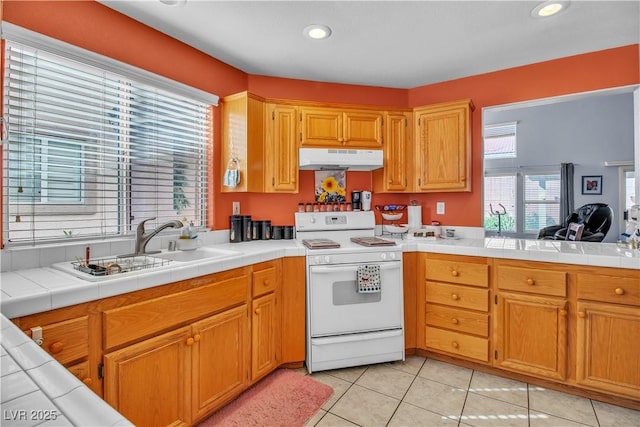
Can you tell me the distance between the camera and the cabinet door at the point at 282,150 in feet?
8.82

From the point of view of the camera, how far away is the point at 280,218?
297 cm

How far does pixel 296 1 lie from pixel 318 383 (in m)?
2.41

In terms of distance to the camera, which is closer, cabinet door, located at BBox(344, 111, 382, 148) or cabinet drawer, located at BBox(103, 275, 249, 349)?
cabinet drawer, located at BBox(103, 275, 249, 349)

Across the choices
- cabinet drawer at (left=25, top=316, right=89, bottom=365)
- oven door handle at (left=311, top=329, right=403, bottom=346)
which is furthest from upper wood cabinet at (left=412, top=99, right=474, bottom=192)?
cabinet drawer at (left=25, top=316, right=89, bottom=365)

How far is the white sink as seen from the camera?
81.5 inches

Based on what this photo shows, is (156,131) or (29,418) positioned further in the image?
(156,131)

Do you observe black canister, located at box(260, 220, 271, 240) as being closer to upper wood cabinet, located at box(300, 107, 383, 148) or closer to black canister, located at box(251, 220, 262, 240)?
black canister, located at box(251, 220, 262, 240)

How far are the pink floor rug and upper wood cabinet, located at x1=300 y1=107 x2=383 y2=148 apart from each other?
71.0 inches

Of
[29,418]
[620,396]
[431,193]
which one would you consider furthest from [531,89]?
[29,418]

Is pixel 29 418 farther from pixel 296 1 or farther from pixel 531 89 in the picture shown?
pixel 531 89

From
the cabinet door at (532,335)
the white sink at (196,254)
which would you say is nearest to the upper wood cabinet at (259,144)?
the white sink at (196,254)

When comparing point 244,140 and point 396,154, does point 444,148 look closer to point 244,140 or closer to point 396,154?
point 396,154

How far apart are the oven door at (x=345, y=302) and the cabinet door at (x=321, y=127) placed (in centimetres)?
108

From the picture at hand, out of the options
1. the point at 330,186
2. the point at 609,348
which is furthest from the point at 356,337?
the point at 609,348
